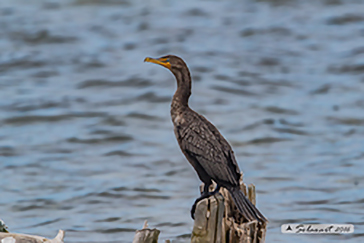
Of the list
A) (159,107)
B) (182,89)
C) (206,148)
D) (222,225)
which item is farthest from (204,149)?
(159,107)

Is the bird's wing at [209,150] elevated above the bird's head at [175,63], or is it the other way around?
the bird's head at [175,63]

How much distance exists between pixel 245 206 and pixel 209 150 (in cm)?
58

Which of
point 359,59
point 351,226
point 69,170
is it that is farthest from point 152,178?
point 359,59

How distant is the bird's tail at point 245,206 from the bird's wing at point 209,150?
0.07 metres

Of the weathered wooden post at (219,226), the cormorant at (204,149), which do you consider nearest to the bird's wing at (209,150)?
the cormorant at (204,149)

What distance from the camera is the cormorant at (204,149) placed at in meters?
5.30

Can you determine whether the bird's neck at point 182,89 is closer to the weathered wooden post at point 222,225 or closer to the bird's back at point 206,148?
the bird's back at point 206,148

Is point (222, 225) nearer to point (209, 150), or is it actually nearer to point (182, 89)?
point (209, 150)

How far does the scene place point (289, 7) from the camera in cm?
1997

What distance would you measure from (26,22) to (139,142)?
25.6ft

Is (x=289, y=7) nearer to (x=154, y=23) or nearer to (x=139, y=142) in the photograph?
(x=154, y=23)

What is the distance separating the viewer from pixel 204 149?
554 centimetres

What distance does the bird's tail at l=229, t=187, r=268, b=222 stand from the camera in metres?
5.16

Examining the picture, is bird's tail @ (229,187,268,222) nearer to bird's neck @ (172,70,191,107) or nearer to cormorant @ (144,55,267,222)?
cormorant @ (144,55,267,222)
